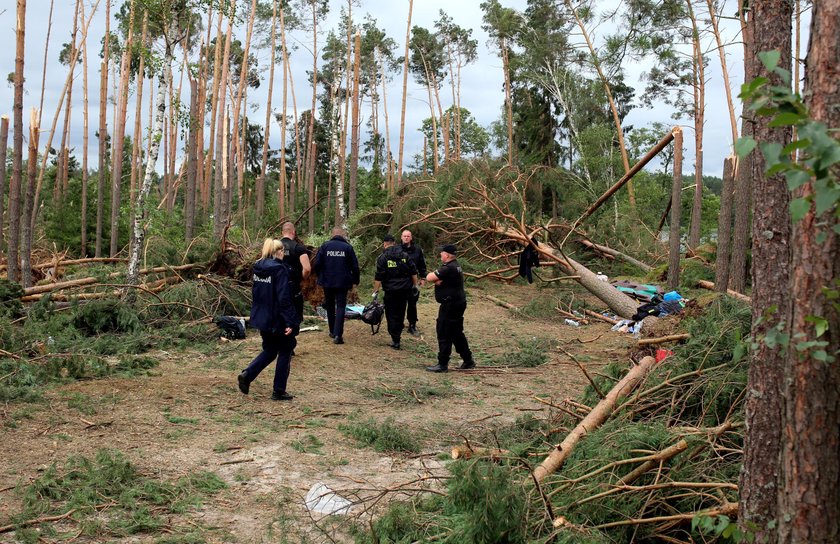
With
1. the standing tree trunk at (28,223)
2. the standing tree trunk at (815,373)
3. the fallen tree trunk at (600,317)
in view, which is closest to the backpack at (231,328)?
the standing tree trunk at (28,223)

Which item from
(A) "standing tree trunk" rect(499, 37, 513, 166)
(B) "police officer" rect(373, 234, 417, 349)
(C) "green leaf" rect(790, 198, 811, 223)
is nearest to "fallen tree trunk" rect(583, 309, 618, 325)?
(B) "police officer" rect(373, 234, 417, 349)

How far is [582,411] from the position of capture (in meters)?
6.41

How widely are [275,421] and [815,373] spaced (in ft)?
18.1

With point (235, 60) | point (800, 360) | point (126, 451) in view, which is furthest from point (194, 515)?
point (235, 60)

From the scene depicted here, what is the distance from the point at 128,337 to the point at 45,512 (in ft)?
20.9

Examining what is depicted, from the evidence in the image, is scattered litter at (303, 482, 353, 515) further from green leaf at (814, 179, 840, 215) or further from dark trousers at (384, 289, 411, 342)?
dark trousers at (384, 289, 411, 342)

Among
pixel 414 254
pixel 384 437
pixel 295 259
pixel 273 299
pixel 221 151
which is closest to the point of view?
pixel 384 437

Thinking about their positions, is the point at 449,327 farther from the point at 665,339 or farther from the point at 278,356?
the point at 665,339

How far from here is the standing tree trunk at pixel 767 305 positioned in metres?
3.12

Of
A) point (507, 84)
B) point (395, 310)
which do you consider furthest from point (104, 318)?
point (507, 84)

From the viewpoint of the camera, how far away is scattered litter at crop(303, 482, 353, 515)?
5000 mm

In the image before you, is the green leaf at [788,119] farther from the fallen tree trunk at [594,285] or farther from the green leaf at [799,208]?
the fallen tree trunk at [594,285]

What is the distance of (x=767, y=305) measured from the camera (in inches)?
135

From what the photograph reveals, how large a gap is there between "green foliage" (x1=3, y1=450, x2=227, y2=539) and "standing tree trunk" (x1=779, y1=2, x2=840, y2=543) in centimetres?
361
